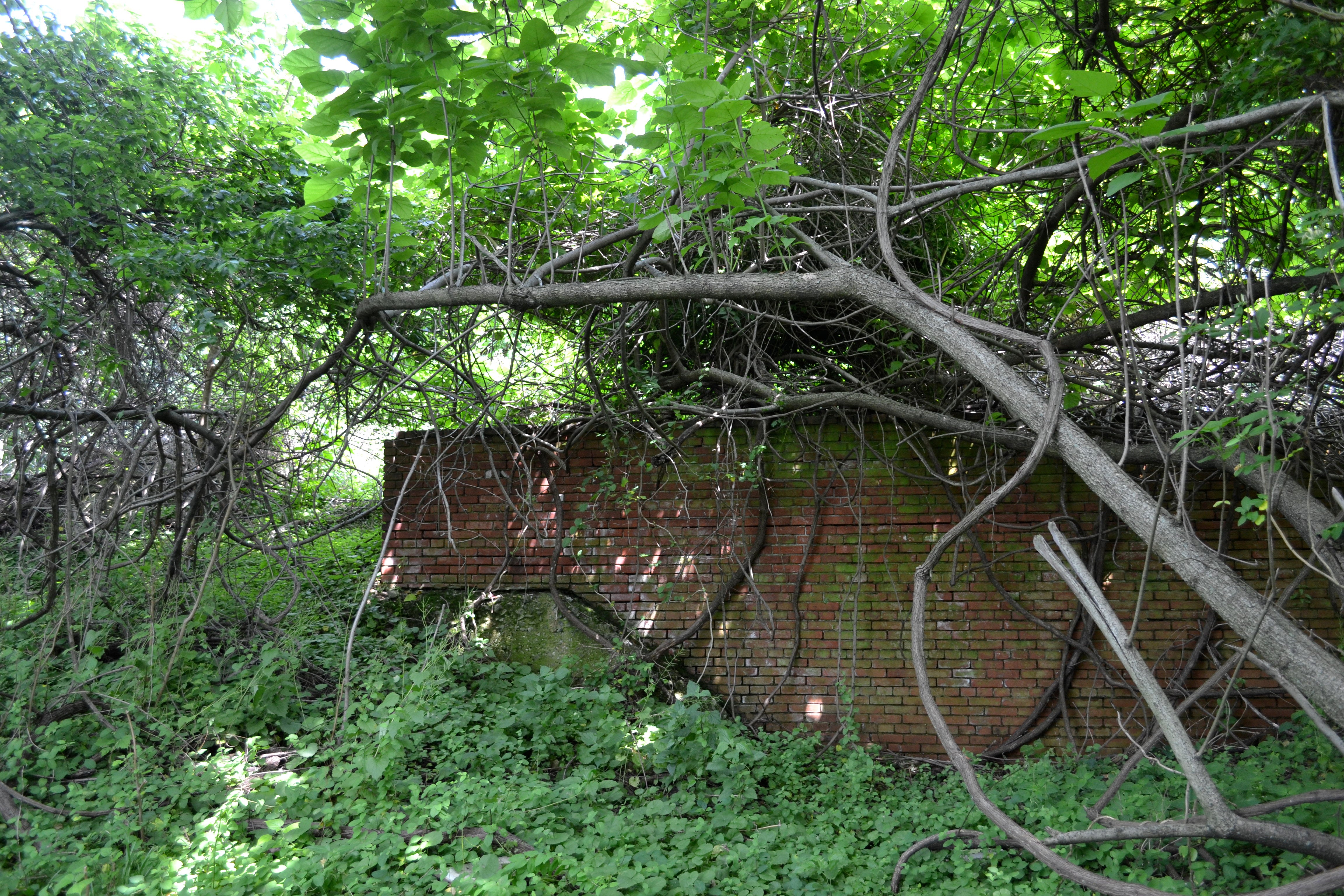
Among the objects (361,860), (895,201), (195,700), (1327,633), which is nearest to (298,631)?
(195,700)

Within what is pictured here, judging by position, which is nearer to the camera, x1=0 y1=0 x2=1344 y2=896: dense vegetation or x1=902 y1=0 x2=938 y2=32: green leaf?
x1=0 y1=0 x2=1344 y2=896: dense vegetation

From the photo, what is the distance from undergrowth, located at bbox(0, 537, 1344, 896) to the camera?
3.15 m

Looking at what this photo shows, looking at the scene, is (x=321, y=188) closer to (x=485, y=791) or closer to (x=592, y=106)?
(x=592, y=106)

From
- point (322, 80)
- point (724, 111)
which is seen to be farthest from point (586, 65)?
point (322, 80)

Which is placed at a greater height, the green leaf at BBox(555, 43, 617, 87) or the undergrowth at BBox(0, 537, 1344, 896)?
the green leaf at BBox(555, 43, 617, 87)

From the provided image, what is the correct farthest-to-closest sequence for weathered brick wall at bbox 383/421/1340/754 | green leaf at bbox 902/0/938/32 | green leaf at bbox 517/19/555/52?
weathered brick wall at bbox 383/421/1340/754
green leaf at bbox 902/0/938/32
green leaf at bbox 517/19/555/52

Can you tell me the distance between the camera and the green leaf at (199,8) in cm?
228

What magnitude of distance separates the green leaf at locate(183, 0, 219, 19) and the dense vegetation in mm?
12

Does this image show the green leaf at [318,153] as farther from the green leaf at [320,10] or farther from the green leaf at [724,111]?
the green leaf at [724,111]

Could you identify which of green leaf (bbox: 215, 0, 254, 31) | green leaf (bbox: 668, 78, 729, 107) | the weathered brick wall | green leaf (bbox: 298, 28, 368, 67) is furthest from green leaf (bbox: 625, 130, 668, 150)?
the weathered brick wall


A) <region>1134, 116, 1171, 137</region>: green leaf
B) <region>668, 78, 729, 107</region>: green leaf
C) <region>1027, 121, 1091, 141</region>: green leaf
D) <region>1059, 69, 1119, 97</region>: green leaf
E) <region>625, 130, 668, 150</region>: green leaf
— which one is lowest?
<region>1027, 121, 1091, 141</region>: green leaf

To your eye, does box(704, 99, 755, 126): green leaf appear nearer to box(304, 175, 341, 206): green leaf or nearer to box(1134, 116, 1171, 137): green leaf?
box(1134, 116, 1171, 137): green leaf

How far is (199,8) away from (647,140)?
1.48 metres

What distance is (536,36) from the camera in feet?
8.80
